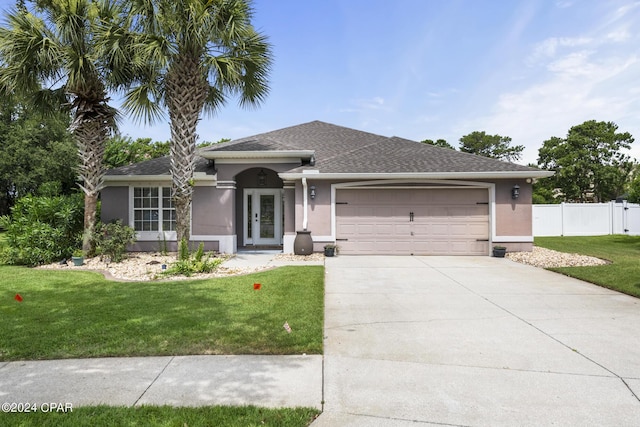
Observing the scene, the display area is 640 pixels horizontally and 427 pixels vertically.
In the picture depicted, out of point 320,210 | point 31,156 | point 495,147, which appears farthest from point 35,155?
point 495,147

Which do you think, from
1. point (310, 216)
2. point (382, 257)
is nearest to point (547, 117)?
point (382, 257)

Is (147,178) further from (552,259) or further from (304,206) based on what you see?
(552,259)

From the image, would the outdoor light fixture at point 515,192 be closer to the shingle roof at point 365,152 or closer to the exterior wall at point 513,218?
the exterior wall at point 513,218

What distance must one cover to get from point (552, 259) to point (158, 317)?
10.3m

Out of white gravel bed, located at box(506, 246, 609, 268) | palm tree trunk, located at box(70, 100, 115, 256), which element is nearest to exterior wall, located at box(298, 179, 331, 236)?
white gravel bed, located at box(506, 246, 609, 268)

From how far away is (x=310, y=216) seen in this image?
11.4 metres

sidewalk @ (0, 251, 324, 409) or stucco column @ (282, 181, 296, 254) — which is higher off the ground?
stucco column @ (282, 181, 296, 254)

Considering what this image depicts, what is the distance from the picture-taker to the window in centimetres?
1207

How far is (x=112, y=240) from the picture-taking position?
31.3 feet

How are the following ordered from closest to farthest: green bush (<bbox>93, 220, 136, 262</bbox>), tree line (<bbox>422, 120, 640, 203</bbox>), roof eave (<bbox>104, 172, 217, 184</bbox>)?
green bush (<bbox>93, 220, 136, 262</bbox>) < roof eave (<bbox>104, 172, 217, 184</bbox>) < tree line (<bbox>422, 120, 640, 203</bbox>)

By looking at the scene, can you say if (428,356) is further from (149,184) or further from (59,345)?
(149,184)

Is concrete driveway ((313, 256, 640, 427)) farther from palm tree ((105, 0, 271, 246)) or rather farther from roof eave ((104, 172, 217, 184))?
roof eave ((104, 172, 217, 184))

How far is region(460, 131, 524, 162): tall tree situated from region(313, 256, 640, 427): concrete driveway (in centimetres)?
4039

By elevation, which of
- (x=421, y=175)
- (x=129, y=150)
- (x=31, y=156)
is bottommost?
(x=421, y=175)
